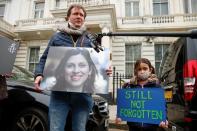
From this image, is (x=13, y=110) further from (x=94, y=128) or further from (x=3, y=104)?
(x=94, y=128)

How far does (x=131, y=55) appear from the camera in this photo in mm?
17688

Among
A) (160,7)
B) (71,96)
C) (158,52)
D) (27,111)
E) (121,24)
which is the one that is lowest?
(27,111)

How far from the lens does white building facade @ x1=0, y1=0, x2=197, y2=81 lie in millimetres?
16197

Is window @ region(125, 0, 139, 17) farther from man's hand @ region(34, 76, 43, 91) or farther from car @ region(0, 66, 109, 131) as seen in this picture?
man's hand @ region(34, 76, 43, 91)

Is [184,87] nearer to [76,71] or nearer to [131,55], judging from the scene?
[76,71]

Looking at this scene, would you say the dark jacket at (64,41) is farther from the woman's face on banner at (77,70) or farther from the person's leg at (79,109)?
the person's leg at (79,109)

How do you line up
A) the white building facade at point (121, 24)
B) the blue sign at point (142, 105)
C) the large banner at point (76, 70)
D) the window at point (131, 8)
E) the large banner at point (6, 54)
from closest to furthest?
the large banner at point (76, 70) → the blue sign at point (142, 105) → the large banner at point (6, 54) → the white building facade at point (121, 24) → the window at point (131, 8)

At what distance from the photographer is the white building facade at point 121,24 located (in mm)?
16197

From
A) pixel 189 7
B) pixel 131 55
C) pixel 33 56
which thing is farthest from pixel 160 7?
pixel 33 56

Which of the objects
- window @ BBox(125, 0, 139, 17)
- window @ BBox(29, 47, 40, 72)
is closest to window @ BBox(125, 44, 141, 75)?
window @ BBox(125, 0, 139, 17)

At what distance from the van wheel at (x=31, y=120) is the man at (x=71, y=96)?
1137mm

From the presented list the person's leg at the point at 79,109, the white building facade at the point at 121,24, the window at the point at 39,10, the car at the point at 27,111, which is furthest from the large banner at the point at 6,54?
the window at the point at 39,10

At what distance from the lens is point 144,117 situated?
2.95 m

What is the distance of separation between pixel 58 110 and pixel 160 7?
17692 mm
